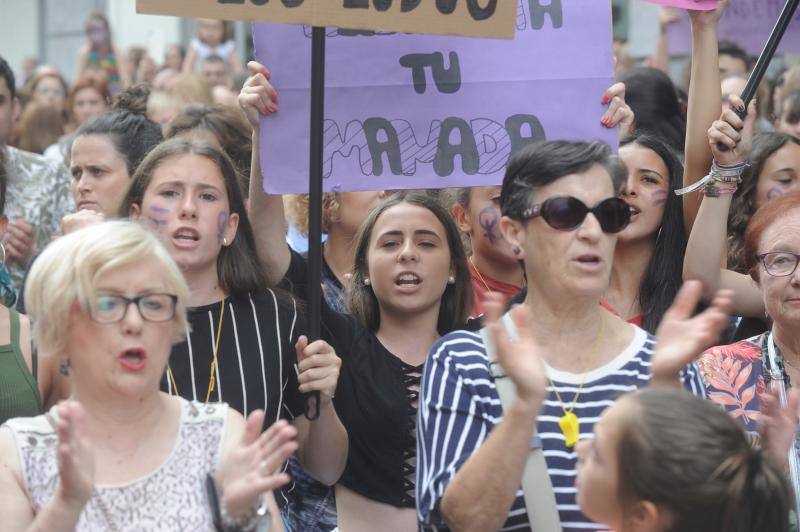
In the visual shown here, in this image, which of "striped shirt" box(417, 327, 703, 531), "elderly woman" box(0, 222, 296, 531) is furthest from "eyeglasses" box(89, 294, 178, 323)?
"striped shirt" box(417, 327, 703, 531)

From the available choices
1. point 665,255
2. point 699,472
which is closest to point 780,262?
point 665,255

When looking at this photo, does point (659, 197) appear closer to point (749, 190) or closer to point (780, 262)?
point (749, 190)

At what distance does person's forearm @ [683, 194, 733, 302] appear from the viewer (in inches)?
166

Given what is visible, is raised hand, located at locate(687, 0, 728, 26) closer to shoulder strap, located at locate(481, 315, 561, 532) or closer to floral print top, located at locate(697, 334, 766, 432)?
floral print top, located at locate(697, 334, 766, 432)

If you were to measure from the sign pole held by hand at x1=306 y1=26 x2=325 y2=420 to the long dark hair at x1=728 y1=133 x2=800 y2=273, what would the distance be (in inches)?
76.8

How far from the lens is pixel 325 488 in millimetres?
4219

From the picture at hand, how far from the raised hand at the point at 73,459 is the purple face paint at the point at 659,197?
2.52m

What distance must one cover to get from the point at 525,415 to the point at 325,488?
4.92 ft

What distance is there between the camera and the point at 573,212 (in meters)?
3.27

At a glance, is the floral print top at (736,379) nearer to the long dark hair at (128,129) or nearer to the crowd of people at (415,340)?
the crowd of people at (415,340)

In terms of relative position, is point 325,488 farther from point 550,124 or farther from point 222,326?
point 550,124

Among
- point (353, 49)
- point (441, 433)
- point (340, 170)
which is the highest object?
point (353, 49)

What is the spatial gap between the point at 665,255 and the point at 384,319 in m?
1.01

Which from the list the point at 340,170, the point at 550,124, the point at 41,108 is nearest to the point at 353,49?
the point at 340,170
